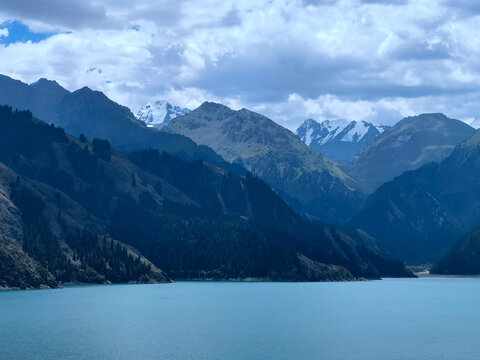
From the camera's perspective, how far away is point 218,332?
19662 centimetres

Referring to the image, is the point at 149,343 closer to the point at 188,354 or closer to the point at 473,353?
the point at 188,354

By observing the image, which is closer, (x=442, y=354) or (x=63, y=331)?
(x=442, y=354)

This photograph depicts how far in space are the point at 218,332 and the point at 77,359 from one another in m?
53.2

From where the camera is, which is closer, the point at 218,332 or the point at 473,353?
the point at 473,353

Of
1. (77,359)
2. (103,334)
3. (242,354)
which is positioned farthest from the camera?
(103,334)

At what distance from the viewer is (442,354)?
6407 inches

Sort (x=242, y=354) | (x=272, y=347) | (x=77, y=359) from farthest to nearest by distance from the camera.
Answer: (x=272, y=347) < (x=242, y=354) < (x=77, y=359)

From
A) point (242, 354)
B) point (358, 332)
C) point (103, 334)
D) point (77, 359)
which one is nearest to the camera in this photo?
point (77, 359)

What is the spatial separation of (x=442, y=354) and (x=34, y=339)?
84216 mm

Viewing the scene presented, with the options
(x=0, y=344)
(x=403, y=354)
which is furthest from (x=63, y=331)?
(x=403, y=354)

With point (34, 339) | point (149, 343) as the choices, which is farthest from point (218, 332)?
point (34, 339)

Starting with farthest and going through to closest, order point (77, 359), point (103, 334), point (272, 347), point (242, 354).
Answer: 1. point (103, 334)
2. point (272, 347)
3. point (242, 354)
4. point (77, 359)

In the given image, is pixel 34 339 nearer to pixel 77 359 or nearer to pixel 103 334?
pixel 103 334

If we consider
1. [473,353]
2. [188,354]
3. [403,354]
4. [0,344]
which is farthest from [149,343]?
[473,353]
